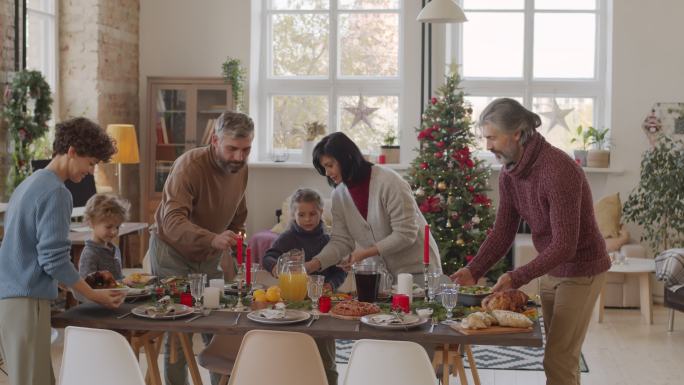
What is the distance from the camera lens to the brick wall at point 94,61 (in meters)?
7.94

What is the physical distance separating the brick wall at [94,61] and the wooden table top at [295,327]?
478 centimetres

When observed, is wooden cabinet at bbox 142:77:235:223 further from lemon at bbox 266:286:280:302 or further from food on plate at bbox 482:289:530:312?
food on plate at bbox 482:289:530:312

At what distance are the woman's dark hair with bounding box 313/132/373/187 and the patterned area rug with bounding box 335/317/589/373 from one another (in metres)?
1.84

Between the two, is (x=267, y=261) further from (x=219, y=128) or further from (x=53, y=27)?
(x=53, y=27)

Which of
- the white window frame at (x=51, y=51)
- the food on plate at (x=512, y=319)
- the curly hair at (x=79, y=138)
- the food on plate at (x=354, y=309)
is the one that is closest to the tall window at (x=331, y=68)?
the white window frame at (x=51, y=51)

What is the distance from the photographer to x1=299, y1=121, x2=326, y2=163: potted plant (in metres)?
8.88

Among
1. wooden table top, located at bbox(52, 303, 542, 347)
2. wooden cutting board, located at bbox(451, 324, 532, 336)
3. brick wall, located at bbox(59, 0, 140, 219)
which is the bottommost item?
wooden table top, located at bbox(52, 303, 542, 347)

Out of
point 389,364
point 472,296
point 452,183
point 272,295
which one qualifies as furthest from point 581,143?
point 389,364

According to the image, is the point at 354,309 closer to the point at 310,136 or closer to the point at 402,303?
the point at 402,303

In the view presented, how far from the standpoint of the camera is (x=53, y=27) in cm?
793

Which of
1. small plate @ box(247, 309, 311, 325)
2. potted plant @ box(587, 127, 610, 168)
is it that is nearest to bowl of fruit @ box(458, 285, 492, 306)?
small plate @ box(247, 309, 311, 325)

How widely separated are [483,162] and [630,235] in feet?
4.98

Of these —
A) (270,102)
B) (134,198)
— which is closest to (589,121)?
(270,102)

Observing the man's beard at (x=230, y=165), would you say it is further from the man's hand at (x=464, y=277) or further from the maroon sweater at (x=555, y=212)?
the maroon sweater at (x=555, y=212)
